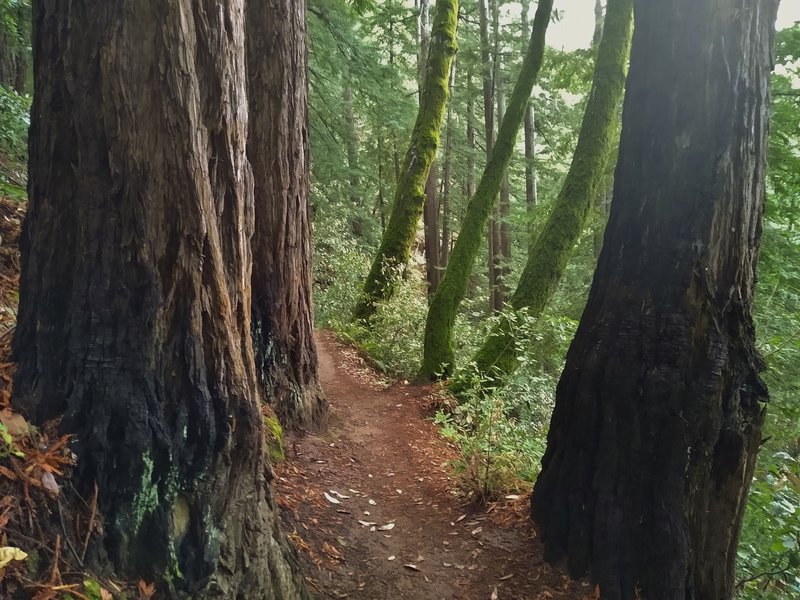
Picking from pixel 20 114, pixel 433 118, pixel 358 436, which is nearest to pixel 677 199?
pixel 358 436

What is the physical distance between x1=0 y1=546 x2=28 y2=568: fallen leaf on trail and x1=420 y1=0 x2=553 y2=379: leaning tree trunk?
277 inches

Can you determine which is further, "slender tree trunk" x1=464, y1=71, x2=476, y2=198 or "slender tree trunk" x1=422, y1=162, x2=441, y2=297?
"slender tree trunk" x1=464, y1=71, x2=476, y2=198

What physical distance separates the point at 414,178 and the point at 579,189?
4.97 meters

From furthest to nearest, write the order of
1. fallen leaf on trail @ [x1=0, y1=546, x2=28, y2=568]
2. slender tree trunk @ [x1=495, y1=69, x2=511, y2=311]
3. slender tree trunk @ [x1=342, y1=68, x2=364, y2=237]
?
slender tree trunk @ [x1=495, y1=69, x2=511, y2=311] < slender tree trunk @ [x1=342, y1=68, x2=364, y2=237] < fallen leaf on trail @ [x1=0, y1=546, x2=28, y2=568]

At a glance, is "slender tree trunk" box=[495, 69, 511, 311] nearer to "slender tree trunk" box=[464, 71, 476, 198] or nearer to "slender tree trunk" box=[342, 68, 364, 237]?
"slender tree trunk" box=[464, 71, 476, 198]

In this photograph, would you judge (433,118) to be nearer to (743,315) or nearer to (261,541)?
(743,315)

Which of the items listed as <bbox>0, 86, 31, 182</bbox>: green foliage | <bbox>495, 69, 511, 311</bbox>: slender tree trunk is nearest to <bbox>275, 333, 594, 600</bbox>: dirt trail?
<bbox>0, 86, 31, 182</bbox>: green foliage

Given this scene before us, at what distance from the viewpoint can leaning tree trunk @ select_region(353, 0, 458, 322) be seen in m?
10.9

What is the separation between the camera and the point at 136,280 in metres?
2.31

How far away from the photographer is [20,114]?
7043mm

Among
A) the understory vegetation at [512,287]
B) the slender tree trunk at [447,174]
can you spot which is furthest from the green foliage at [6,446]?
the slender tree trunk at [447,174]

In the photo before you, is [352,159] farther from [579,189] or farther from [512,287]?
[579,189]

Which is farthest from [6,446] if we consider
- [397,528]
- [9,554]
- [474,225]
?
[474,225]

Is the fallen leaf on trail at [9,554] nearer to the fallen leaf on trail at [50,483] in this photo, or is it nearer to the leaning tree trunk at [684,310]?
the fallen leaf on trail at [50,483]
